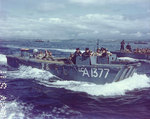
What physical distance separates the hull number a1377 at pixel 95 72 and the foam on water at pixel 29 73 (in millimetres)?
3481

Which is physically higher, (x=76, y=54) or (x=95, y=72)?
(x=76, y=54)

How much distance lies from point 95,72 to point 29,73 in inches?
290

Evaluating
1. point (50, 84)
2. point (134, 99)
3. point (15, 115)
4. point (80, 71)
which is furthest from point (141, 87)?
point (15, 115)

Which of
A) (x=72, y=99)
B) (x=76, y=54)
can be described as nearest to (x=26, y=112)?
(x=72, y=99)

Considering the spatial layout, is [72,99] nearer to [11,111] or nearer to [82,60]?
[11,111]

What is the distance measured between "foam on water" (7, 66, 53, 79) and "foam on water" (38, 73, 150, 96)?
5.38 feet

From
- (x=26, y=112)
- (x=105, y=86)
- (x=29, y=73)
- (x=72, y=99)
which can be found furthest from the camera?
(x=29, y=73)

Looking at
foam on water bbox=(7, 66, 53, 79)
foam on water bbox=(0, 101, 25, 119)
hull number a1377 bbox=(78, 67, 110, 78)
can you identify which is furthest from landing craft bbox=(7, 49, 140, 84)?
foam on water bbox=(0, 101, 25, 119)

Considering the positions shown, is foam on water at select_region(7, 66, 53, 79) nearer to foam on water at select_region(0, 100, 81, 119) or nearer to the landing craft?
the landing craft

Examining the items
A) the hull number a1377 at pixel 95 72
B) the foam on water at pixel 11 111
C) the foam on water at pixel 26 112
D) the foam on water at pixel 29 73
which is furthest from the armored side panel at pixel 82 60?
the foam on water at pixel 11 111

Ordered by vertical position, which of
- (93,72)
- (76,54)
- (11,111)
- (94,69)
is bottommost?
(11,111)

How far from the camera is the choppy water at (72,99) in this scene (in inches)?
404

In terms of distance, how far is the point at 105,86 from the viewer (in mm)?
14906

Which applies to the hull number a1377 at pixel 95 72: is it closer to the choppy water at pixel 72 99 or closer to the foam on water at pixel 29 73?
the choppy water at pixel 72 99
